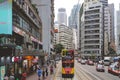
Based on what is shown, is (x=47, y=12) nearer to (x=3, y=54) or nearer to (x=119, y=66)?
(x=119, y=66)

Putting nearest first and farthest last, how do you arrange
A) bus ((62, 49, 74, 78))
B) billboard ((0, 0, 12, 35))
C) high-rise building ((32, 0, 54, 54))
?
1. billboard ((0, 0, 12, 35))
2. bus ((62, 49, 74, 78))
3. high-rise building ((32, 0, 54, 54))

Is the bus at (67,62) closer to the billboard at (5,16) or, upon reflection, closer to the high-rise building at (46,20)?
the billboard at (5,16)

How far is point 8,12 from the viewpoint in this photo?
38062 mm

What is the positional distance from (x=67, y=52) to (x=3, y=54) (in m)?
16.8

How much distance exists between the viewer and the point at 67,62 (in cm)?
5262

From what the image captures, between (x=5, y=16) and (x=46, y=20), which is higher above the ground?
(x=46, y=20)

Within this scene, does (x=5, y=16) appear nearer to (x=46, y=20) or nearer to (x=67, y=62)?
(x=67, y=62)

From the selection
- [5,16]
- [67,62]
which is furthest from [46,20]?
[5,16]

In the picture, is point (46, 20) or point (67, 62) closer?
point (67, 62)

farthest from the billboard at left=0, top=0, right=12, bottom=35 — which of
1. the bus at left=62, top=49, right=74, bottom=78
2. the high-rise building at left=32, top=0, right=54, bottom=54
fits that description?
the high-rise building at left=32, top=0, right=54, bottom=54

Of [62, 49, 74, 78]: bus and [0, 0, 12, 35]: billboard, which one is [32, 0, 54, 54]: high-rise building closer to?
[62, 49, 74, 78]: bus

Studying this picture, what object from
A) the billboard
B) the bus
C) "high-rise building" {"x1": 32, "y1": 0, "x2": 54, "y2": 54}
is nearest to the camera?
the billboard

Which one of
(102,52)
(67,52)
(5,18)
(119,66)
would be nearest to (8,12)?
(5,18)

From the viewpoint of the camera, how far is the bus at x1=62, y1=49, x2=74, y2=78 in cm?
5250
